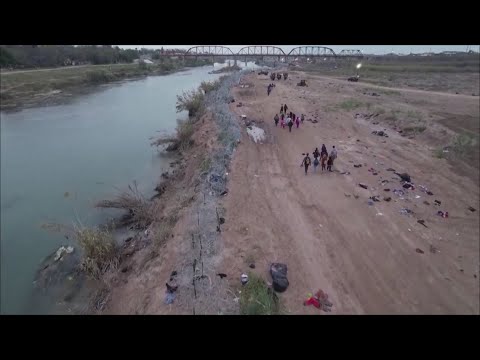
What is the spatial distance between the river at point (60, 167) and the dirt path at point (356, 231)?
5045 mm

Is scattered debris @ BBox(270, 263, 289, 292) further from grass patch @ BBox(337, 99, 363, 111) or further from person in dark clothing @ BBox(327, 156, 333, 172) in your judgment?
grass patch @ BBox(337, 99, 363, 111)

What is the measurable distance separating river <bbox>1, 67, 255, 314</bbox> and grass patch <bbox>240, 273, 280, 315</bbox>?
5.17 meters

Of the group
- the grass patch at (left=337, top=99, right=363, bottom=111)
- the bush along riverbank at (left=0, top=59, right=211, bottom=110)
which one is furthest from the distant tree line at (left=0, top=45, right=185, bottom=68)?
the grass patch at (left=337, top=99, right=363, bottom=111)

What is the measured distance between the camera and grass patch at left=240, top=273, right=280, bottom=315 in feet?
17.1

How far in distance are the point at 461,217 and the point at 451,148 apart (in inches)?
224

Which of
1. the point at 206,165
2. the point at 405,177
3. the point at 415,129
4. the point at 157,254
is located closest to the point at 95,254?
the point at 157,254

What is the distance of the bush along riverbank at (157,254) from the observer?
20.0ft

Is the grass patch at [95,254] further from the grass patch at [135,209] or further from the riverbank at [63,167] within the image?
the grass patch at [135,209]

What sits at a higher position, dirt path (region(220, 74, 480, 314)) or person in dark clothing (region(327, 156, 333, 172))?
person in dark clothing (region(327, 156, 333, 172))

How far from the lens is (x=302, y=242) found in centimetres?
725

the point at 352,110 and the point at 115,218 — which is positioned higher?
the point at 352,110

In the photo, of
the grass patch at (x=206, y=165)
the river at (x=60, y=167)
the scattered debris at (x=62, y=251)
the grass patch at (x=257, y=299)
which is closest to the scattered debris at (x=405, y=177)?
the grass patch at (x=206, y=165)
